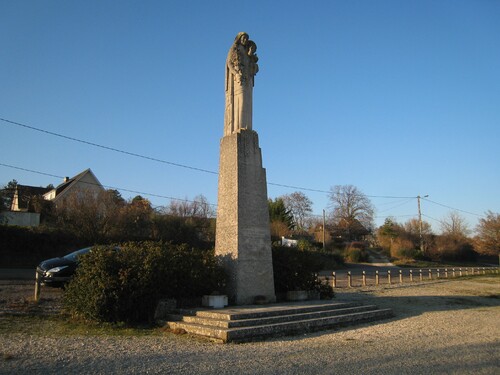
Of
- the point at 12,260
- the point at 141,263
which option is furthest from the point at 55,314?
the point at 12,260

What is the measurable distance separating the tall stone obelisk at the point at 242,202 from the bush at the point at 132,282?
3.57 feet

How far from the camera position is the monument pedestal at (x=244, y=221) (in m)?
11.9

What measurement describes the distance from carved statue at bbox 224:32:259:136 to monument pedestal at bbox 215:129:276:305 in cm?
52

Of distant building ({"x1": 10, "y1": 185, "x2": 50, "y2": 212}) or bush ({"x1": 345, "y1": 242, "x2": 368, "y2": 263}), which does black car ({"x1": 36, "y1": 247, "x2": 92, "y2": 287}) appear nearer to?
distant building ({"x1": 10, "y1": 185, "x2": 50, "y2": 212})

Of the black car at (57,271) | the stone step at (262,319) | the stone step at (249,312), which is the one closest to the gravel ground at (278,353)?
the stone step at (262,319)

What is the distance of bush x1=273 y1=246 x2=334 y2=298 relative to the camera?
44.9 ft

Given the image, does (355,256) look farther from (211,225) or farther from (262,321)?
(262,321)

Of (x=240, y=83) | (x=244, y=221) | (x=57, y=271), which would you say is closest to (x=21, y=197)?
(x=57, y=271)

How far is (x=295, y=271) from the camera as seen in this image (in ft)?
45.4

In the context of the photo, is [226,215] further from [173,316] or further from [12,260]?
[12,260]

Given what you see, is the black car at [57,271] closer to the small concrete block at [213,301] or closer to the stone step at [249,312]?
the small concrete block at [213,301]

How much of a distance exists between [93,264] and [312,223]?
229 feet

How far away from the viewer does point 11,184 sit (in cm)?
5328

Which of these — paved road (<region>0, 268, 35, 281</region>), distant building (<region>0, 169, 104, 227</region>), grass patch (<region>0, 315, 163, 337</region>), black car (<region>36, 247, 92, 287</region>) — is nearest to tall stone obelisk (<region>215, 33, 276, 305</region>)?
grass patch (<region>0, 315, 163, 337</region>)
